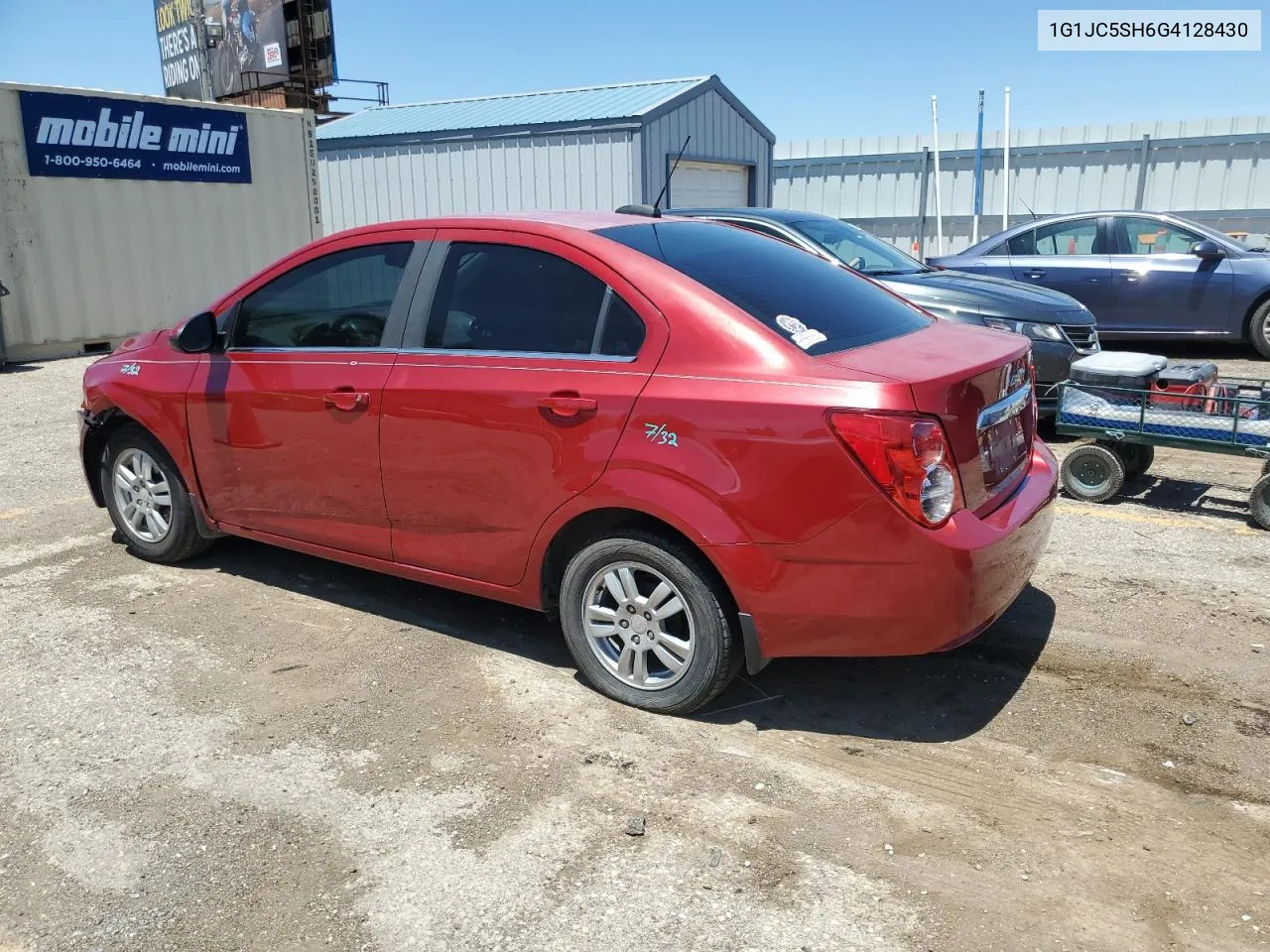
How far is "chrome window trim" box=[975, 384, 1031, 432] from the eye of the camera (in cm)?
327

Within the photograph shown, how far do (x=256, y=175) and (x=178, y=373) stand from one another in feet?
34.5

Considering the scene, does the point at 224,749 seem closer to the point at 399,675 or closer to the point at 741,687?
the point at 399,675

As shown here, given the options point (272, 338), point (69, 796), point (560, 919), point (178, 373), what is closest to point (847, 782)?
A: point (560, 919)

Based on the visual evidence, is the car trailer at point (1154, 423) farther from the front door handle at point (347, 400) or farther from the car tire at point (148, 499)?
the car tire at point (148, 499)

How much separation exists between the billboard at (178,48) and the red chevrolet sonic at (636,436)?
30476mm

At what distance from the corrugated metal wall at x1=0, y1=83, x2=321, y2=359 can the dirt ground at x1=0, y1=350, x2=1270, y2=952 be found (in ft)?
28.1

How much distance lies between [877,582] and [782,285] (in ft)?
3.93

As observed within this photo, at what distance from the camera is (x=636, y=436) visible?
10.9 ft

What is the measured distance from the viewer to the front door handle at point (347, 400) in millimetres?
3969

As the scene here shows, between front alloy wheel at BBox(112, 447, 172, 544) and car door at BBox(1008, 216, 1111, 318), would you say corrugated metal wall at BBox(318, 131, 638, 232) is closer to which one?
car door at BBox(1008, 216, 1111, 318)

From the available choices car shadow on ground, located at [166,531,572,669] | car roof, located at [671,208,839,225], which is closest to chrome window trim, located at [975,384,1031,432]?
car shadow on ground, located at [166,531,572,669]

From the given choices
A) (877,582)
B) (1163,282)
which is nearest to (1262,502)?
(877,582)

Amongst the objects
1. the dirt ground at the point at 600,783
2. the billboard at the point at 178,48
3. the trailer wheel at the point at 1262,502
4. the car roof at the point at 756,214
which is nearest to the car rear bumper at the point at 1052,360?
the trailer wheel at the point at 1262,502

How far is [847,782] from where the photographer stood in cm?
314
